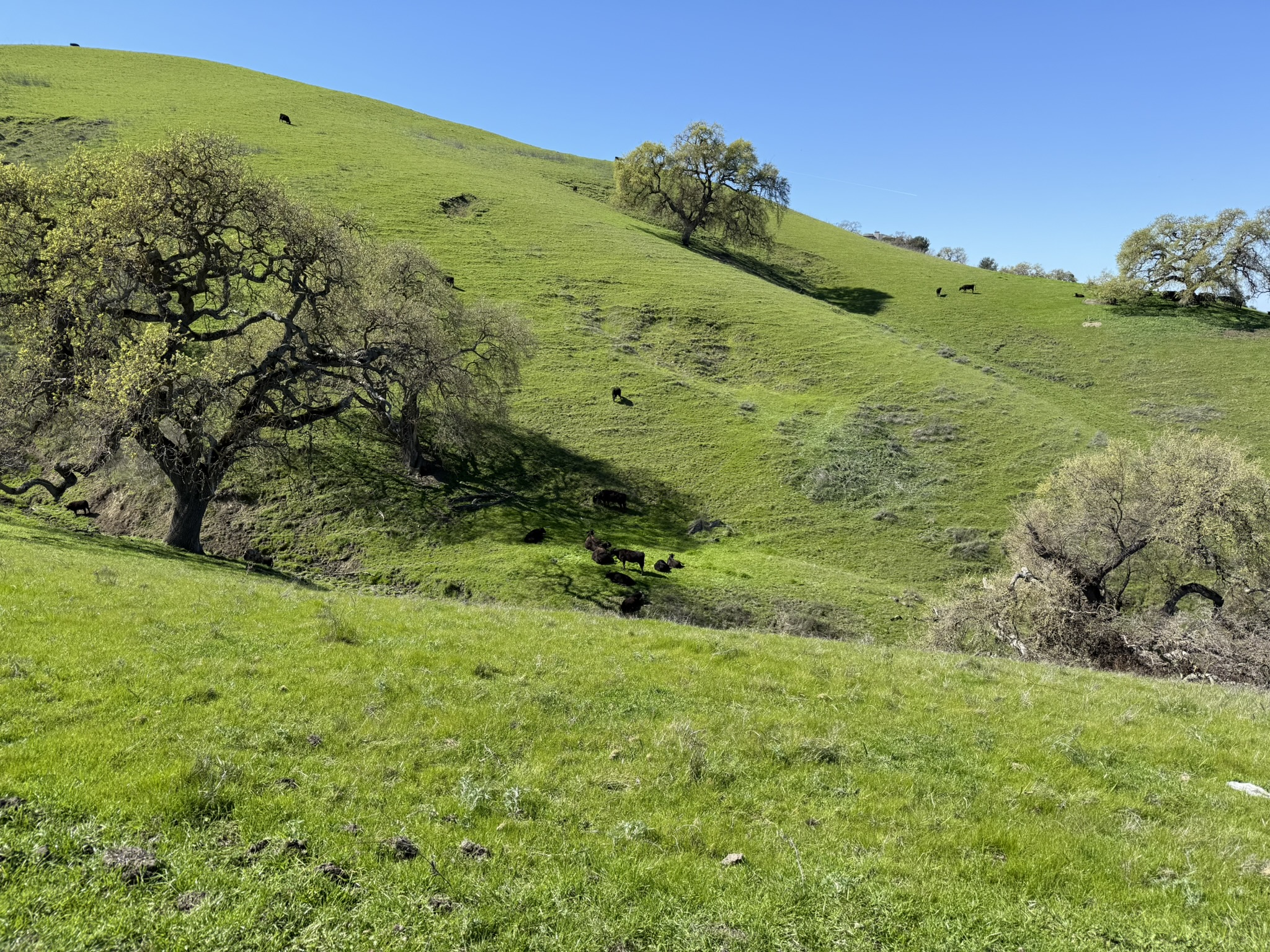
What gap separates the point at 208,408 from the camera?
86.8ft

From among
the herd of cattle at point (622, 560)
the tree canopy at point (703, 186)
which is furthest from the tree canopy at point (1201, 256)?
the herd of cattle at point (622, 560)

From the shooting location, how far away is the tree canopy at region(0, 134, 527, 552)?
23250 mm

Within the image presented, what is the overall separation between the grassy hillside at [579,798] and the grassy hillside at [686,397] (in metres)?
17.3

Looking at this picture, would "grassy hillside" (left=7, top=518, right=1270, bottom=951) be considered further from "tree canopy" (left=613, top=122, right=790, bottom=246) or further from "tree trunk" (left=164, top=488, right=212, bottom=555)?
"tree canopy" (left=613, top=122, right=790, bottom=246)

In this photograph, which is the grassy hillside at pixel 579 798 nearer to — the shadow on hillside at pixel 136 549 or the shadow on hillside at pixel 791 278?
the shadow on hillside at pixel 136 549

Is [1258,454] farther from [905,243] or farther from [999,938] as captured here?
[905,243]

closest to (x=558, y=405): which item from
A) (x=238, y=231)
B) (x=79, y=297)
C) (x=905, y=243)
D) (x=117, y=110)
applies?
(x=238, y=231)

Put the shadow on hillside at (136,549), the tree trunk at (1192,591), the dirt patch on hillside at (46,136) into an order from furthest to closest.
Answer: the dirt patch on hillside at (46,136)
the tree trunk at (1192,591)
the shadow on hillside at (136,549)

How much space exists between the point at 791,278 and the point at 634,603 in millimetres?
83648

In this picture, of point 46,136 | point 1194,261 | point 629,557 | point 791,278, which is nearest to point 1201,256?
Answer: point 1194,261

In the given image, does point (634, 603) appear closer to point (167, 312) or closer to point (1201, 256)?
point (167, 312)

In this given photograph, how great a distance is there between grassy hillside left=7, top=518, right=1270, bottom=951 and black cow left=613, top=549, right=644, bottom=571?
1962cm

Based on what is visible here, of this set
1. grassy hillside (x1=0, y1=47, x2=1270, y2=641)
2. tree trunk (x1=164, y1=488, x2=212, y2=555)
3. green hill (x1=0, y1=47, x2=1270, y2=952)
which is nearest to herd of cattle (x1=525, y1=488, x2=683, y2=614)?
grassy hillside (x1=0, y1=47, x2=1270, y2=641)

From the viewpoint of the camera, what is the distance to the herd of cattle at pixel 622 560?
Answer: 28672 millimetres
